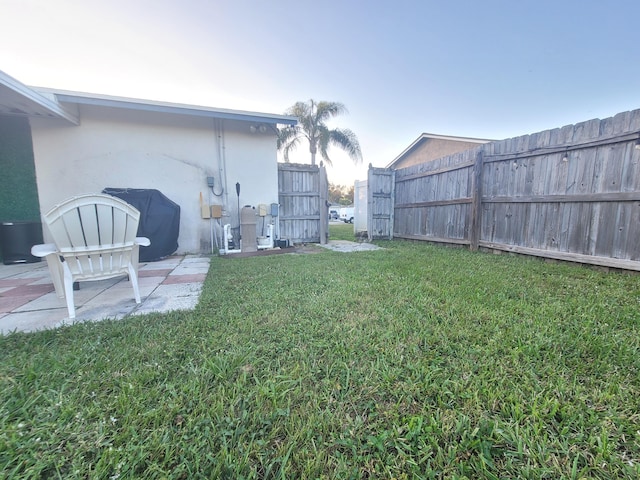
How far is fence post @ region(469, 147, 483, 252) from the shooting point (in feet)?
15.8

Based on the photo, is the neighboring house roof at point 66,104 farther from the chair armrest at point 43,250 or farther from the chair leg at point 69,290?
the chair leg at point 69,290

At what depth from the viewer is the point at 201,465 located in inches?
33.5

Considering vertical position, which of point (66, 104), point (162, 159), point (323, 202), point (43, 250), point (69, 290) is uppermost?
point (66, 104)

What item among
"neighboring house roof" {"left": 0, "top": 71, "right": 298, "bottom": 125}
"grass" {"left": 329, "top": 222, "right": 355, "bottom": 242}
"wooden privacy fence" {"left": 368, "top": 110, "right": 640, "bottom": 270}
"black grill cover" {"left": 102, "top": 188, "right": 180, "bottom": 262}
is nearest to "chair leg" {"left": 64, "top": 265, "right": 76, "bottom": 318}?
"black grill cover" {"left": 102, "top": 188, "right": 180, "bottom": 262}

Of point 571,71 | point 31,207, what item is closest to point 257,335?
point 31,207

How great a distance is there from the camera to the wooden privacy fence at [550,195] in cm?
310

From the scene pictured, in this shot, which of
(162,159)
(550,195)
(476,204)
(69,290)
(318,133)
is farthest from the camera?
(318,133)

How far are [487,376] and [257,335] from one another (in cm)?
137

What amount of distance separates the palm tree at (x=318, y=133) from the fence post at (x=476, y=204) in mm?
8304

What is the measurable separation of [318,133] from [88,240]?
1174 cm

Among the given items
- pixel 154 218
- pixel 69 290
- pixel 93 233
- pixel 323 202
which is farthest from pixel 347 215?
pixel 69 290

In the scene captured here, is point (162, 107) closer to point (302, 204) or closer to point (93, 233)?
point (302, 204)

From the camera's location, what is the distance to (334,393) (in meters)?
1.19

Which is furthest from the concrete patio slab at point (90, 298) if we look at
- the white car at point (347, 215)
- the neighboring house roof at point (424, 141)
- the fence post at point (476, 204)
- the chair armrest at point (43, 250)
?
the white car at point (347, 215)
